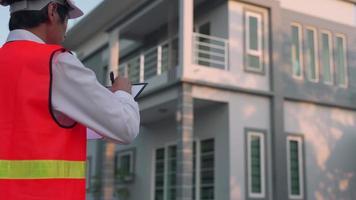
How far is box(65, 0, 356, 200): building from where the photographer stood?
11.4m

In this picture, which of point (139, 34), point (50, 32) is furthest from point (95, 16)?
point (50, 32)

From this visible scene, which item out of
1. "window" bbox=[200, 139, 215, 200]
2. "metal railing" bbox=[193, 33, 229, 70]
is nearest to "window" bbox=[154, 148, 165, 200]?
"window" bbox=[200, 139, 215, 200]

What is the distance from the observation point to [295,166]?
12.3 metres

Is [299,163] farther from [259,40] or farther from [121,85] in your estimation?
[121,85]

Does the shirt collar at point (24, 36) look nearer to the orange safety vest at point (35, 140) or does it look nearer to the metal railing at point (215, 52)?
the orange safety vest at point (35, 140)

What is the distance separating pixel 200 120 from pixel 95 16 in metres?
4.80

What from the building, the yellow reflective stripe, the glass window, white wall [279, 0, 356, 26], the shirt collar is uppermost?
white wall [279, 0, 356, 26]

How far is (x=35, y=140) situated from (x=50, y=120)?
0.22 ft

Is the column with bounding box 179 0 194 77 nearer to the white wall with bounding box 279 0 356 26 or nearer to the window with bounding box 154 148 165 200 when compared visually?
the white wall with bounding box 279 0 356 26

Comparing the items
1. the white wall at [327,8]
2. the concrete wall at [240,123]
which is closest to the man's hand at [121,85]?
the concrete wall at [240,123]

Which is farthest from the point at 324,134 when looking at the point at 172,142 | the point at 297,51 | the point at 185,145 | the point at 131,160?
the point at 131,160

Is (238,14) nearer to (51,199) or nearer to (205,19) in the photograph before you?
(205,19)

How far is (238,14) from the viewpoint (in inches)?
477

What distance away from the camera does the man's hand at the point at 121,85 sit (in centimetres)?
163
